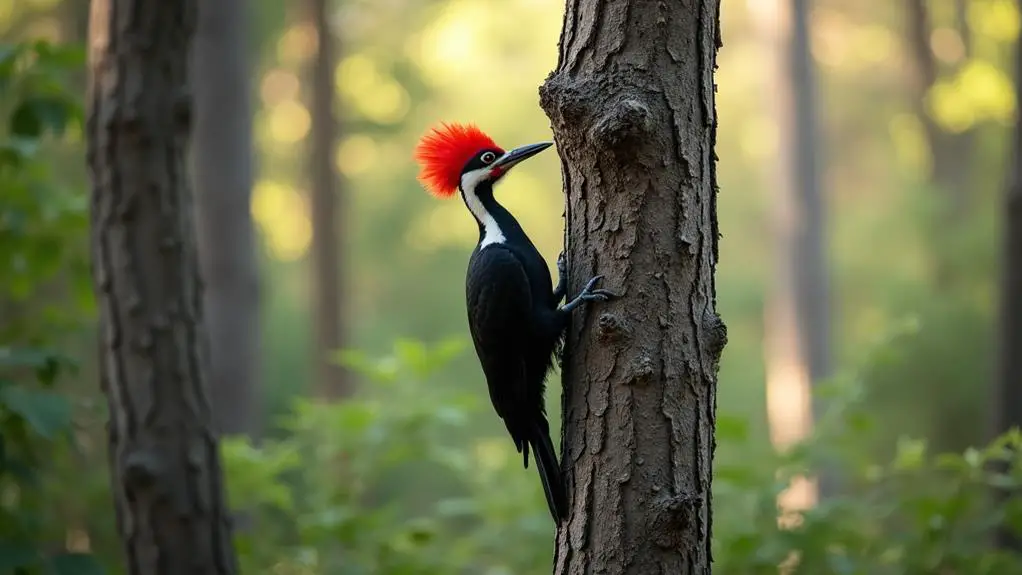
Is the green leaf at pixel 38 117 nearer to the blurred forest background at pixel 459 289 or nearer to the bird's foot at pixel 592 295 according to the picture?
the blurred forest background at pixel 459 289

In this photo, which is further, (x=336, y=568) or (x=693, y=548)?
(x=336, y=568)

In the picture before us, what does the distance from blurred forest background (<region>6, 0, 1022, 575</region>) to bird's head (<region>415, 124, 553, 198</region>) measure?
1.31m

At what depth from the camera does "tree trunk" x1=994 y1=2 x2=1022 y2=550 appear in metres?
5.43

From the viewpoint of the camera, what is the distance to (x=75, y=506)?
530 cm

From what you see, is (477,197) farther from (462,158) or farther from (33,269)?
(33,269)

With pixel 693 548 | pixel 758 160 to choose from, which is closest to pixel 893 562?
pixel 693 548

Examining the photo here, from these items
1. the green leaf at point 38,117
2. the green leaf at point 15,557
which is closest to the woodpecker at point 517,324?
the green leaf at point 15,557

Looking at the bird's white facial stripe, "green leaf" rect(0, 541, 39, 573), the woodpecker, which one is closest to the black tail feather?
the woodpecker

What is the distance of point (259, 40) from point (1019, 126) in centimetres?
923

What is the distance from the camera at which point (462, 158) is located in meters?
3.28

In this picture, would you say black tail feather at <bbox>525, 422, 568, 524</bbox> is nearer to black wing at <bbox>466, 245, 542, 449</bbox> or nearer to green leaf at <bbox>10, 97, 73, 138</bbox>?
black wing at <bbox>466, 245, 542, 449</bbox>

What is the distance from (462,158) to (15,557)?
1.81 meters

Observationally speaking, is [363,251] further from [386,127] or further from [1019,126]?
[1019,126]

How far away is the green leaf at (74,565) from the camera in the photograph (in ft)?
10.4
